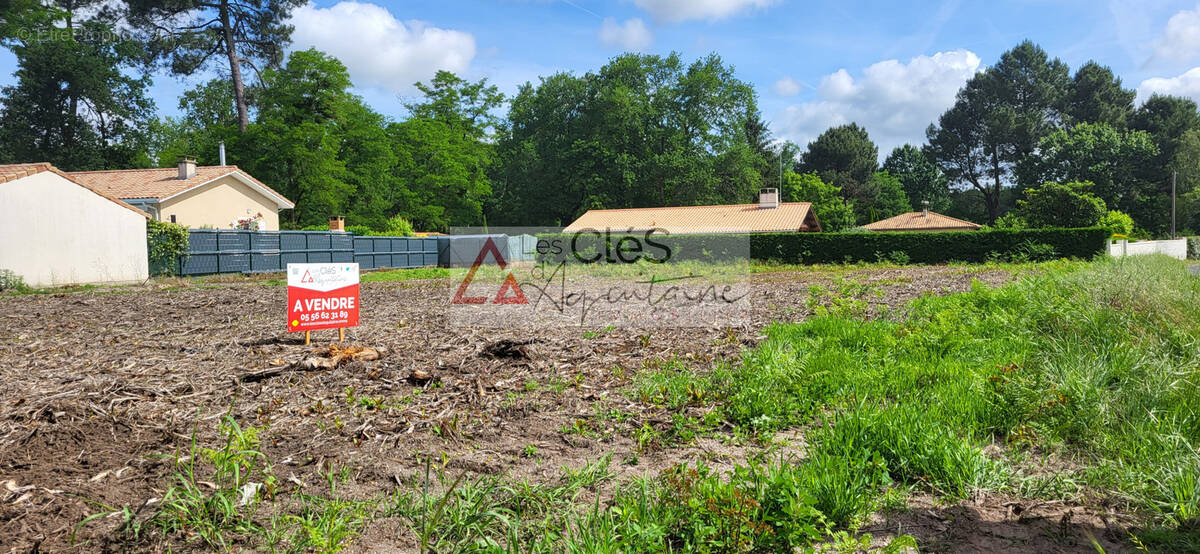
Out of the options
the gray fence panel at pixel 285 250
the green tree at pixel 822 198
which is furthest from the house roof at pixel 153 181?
the green tree at pixel 822 198

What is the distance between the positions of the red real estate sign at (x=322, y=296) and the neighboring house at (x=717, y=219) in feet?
91.7

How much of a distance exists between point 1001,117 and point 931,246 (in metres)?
45.3

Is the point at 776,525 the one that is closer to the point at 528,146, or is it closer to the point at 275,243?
the point at 275,243

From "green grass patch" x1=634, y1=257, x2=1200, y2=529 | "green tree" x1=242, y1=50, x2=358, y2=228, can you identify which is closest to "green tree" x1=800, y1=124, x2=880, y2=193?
"green tree" x1=242, y1=50, x2=358, y2=228

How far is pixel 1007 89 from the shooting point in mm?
63562

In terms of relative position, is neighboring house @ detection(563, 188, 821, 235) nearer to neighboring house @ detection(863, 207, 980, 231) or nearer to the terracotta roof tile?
neighboring house @ detection(863, 207, 980, 231)

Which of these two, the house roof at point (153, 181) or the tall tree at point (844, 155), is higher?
the tall tree at point (844, 155)

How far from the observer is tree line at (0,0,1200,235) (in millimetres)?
36688

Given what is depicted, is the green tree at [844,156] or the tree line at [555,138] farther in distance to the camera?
the green tree at [844,156]

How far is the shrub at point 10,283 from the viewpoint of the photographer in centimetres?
1505

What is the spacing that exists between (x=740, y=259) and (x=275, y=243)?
19169 millimetres

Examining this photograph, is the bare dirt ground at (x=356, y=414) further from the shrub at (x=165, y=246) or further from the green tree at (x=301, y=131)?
the green tree at (x=301, y=131)

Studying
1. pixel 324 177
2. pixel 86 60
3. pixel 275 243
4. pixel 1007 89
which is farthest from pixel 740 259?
pixel 1007 89

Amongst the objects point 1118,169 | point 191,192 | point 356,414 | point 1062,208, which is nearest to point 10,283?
point 191,192
